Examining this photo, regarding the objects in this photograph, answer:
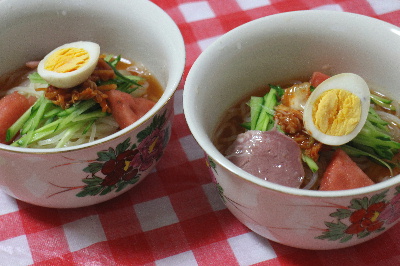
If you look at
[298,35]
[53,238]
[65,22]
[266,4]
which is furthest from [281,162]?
[266,4]

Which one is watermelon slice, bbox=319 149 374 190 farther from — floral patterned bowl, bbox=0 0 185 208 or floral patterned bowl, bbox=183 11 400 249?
floral patterned bowl, bbox=0 0 185 208

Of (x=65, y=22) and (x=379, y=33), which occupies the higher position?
(x=379, y=33)

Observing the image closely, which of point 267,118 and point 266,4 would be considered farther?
point 266,4

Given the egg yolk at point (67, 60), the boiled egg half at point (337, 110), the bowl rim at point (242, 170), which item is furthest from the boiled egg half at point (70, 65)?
the boiled egg half at point (337, 110)

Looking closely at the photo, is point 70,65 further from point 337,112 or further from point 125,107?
point 337,112

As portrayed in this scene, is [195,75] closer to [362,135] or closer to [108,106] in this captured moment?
[108,106]

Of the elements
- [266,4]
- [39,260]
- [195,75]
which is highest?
[195,75]

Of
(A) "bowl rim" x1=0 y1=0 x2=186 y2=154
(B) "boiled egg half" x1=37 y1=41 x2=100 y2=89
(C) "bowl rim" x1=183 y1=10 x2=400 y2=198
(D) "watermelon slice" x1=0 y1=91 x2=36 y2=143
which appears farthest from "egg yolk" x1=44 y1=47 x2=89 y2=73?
(C) "bowl rim" x1=183 y1=10 x2=400 y2=198

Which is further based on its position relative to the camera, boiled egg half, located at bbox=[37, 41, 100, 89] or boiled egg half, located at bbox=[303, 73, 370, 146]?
boiled egg half, located at bbox=[37, 41, 100, 89]
